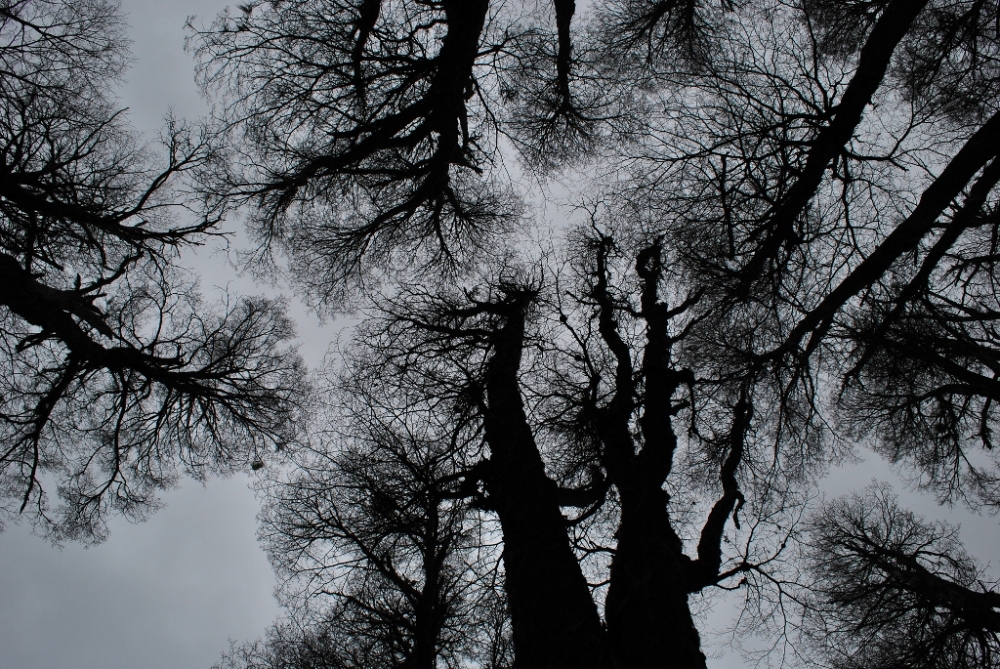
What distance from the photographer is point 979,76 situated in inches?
223

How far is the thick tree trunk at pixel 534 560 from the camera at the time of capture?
3451mm

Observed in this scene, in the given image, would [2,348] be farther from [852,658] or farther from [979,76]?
[852,658]

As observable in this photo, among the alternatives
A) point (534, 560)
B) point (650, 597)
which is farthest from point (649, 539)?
point (534, 560)

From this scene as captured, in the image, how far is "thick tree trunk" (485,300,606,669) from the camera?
345 cm

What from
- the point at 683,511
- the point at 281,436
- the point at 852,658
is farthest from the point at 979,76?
the point at 281,436

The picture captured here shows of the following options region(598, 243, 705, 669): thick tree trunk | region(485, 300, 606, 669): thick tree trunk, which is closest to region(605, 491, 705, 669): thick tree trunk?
region(598, 243, 705, 669): thick tree trunk

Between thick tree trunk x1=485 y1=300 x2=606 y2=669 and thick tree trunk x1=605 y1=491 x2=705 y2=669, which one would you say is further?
thick tree trunk x1=485 y1=300 x2=606 y2=669

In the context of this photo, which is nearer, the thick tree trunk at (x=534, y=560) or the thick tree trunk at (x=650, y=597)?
the thick tree trunk at (x=650, y=597)

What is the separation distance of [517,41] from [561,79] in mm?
982

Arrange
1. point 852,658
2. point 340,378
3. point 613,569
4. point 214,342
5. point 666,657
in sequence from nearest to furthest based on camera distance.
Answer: point 666,657 → point 613,569 → point 340,378 → point 852,658 → point 214,342

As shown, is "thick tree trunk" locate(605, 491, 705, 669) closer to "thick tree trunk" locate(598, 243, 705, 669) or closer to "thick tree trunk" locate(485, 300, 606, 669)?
"thick tree trunk" locate(598, 243, 705, 669)

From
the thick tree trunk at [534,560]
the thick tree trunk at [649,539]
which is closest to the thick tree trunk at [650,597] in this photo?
the thick tree trunk at [649,539]

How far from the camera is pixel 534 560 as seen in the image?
4.01 meters

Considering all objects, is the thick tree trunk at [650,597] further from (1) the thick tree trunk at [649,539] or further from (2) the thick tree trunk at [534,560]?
(2) the thick tree trunk at [534,560]
